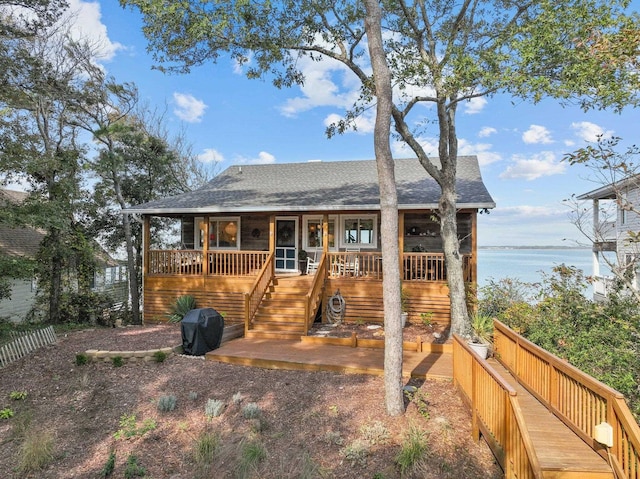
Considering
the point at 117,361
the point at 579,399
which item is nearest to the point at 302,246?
the point at 117,361

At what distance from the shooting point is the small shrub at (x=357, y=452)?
416 cm

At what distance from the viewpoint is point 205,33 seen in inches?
280

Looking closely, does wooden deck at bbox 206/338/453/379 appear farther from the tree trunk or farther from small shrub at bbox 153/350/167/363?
the tree trunk

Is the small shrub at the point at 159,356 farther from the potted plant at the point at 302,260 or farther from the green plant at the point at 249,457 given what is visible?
the potted plant at the point at 302,260

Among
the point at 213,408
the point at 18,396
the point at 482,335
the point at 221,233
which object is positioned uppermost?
the point at 221,233

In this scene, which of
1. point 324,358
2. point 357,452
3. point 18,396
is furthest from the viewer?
point 324,358

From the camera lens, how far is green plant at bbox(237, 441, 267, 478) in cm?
421

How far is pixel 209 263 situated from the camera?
11.8 m

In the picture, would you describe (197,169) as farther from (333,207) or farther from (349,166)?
(333,207)

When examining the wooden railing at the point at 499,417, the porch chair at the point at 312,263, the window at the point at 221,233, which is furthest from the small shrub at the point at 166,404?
the window at the point at 221,233

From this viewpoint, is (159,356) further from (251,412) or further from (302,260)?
(302,260)

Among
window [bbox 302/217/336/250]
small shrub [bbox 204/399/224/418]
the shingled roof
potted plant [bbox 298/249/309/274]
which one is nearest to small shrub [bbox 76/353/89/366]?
small shrub [bbox 204/399/224/418]

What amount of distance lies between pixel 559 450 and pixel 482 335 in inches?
156

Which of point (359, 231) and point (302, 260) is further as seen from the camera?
point (302, 260)
